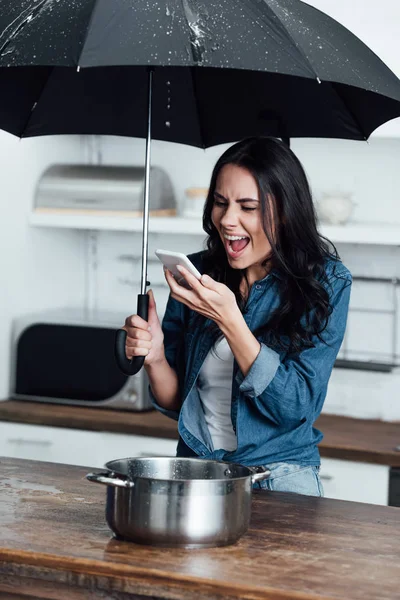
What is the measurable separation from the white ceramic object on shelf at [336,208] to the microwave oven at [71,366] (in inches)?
35.4

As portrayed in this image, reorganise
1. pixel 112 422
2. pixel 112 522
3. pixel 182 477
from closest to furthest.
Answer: pixel 112 522, pixel 182 477, pixel 112 422

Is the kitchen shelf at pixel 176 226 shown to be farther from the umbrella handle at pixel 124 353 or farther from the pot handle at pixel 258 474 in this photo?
the pot handle at pixel 258 474

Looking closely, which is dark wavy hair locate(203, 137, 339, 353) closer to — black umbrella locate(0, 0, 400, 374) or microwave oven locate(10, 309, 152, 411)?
black umbrella locate(0, 0, 400, 374)

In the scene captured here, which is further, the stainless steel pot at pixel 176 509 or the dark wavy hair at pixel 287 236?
the dark wavy hair at pixel 287 236

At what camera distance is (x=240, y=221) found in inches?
84.7

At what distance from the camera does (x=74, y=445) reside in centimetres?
361

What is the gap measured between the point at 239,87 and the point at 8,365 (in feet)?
6.47

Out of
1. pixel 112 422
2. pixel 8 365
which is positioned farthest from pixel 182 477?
pixel 8 365

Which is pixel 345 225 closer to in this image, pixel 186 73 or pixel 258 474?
pixel 186 73

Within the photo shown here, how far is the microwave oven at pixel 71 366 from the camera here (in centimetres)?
371

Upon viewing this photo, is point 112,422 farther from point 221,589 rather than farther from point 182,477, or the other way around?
point 221,589

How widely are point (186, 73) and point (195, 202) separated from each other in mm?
1501

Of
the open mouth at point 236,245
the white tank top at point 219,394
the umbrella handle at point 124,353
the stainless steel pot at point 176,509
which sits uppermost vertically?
the open mouth at point 236,245

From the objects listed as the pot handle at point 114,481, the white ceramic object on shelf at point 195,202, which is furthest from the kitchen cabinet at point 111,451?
the pot handle at point 114,481
